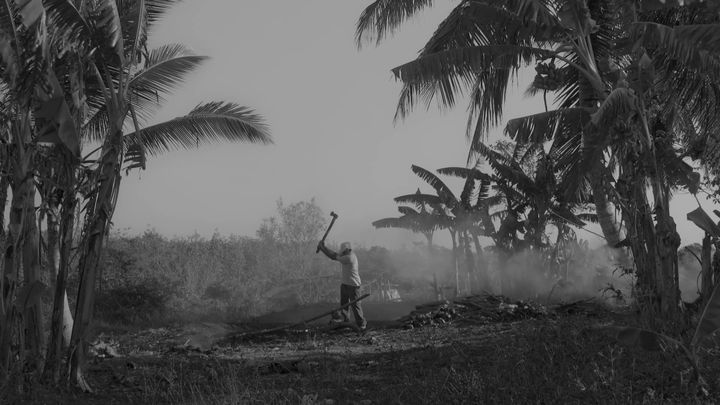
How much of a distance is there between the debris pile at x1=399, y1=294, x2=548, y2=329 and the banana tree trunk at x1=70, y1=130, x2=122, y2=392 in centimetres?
726

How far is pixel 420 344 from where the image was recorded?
1037 centimetres

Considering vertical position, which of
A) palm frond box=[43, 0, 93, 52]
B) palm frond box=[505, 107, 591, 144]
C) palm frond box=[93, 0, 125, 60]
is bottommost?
palm frond box=[505, 107, 591, 144]

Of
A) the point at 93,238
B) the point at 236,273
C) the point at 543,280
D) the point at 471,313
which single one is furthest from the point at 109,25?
the point at 236,273

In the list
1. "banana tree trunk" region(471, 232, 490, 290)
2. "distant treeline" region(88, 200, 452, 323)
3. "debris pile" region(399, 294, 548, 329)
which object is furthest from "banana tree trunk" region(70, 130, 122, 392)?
"banana tree trunk" region(471, 232, 490, 290)

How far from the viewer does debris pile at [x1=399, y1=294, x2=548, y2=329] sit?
13.4m

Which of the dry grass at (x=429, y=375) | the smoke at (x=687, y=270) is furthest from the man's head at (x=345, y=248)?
the smoke at (x=687, y=270)

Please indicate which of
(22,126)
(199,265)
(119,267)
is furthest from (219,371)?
(199,265)

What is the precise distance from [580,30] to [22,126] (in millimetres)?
6867

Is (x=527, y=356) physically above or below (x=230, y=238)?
below

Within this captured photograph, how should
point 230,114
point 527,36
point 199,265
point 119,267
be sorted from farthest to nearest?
point 199,265 < point 119,267 < point 230,114 < point 527,36

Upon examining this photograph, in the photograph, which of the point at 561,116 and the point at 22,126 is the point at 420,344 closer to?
the point at 561,116

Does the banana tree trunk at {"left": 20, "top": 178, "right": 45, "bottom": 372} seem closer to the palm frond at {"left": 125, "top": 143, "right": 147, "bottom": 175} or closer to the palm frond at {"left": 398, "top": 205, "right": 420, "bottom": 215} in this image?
the palm frond at {"left": 125, "top": 143, "right": 147, "bottom": 175}

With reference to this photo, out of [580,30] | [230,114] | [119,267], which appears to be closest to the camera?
[580,30]

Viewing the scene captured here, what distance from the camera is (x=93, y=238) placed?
7.03 meters
